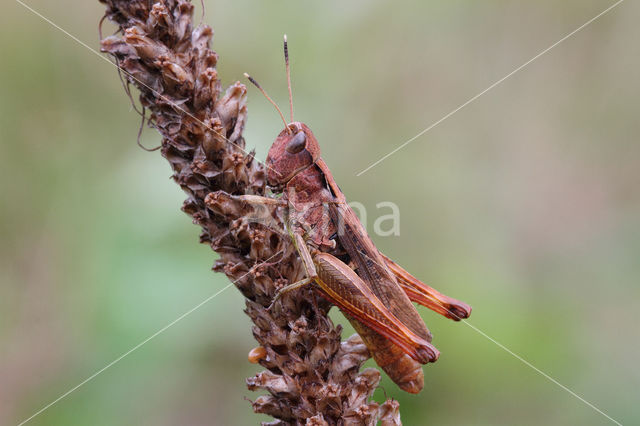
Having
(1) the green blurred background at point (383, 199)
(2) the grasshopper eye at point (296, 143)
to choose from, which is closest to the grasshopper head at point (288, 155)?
(2) the grasshopper eye at point (296, 143)

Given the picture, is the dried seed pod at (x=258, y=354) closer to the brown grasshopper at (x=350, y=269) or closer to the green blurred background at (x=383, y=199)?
the brown grasshopper at (x=350, y=269)

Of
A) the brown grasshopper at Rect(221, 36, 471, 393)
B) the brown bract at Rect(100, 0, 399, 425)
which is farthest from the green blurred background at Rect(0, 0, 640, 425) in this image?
the brown bract at Rect(100, 0, 399, 425)

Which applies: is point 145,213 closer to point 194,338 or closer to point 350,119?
point 194,338

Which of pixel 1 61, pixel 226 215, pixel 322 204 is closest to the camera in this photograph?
pixel 226 215

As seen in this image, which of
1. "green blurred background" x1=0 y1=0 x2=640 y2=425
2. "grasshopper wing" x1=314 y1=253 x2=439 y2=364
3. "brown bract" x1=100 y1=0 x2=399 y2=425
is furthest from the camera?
"green blurred background" x1=0 y1=0 x2=640 y2=425

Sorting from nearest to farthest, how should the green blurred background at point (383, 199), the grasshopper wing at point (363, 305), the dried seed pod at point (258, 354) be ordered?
the dried seed pod at point (258, 354) → the grasshopper wing at point (363, 305) → the green blurred background at point (383, 199)

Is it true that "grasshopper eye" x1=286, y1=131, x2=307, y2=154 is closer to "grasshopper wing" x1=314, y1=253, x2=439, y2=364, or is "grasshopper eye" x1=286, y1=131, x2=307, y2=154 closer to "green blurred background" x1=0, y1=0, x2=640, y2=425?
"green blurred background" x1=0, y1=0, x2=640, y2=425

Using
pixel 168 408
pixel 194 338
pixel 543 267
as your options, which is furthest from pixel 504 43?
pixel 168 408
